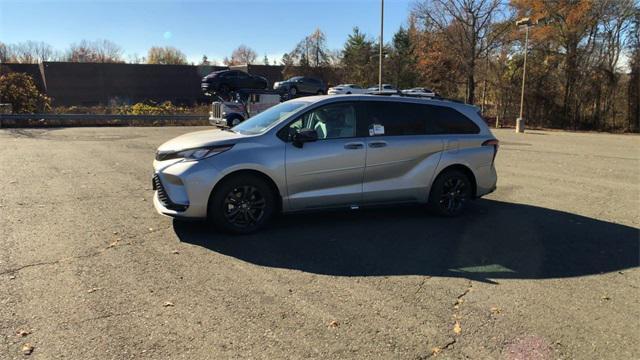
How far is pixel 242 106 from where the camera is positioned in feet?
68.6

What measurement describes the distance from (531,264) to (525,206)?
10.3 ft

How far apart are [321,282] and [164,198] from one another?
7.93ft

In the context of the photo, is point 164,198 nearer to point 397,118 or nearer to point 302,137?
point 302,137

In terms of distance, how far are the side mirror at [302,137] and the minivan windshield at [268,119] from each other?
372 mm

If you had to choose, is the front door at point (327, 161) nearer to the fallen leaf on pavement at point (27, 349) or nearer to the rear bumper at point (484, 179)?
the rear bumper at point (484, 179)

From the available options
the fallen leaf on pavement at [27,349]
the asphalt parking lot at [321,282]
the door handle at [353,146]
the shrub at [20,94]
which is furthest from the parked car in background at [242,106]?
the fallen leaf on pavement at [27,349]

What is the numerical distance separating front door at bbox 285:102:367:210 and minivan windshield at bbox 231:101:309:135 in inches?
10.7

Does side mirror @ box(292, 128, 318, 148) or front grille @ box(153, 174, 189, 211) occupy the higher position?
side mirror @ box(292, 128, 318, 148)

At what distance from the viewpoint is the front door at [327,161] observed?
21.3 ft

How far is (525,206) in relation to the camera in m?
8.50

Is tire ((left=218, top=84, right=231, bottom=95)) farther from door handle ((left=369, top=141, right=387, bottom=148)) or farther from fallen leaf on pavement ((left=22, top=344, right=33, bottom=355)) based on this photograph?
fallen leaf on pavement ((left=22, top=344, right=33, bottom=355))

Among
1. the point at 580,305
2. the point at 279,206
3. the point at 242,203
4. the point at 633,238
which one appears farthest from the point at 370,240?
the point at 633,238

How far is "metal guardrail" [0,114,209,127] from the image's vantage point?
23.2 m

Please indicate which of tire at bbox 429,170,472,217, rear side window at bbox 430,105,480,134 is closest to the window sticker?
rear side window at bbox 430,105,480,134
